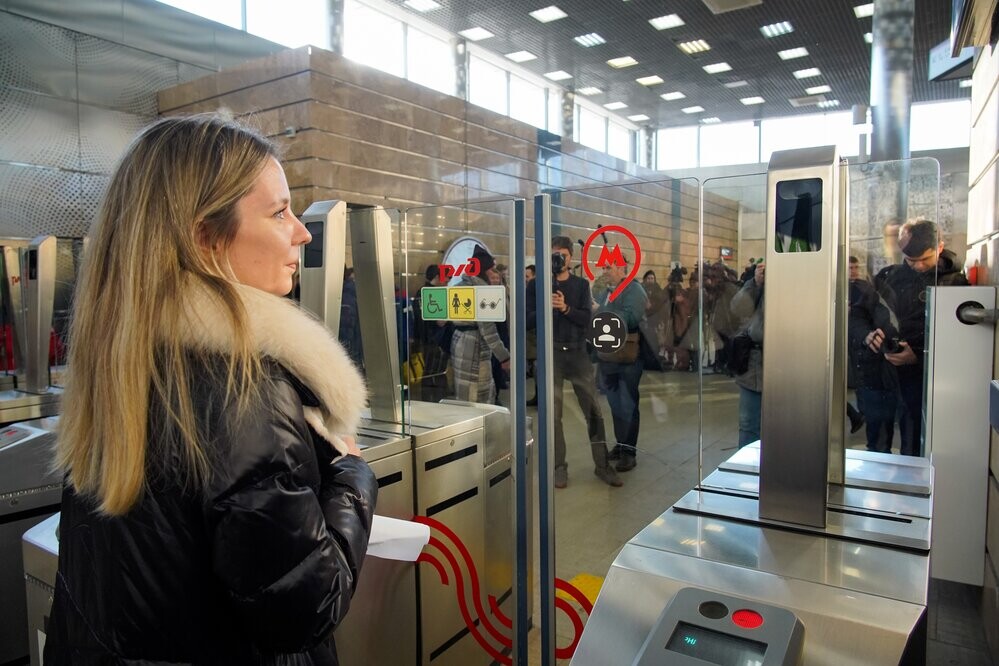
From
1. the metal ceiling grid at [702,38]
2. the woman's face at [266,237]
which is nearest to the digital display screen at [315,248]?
the woman's face at [266,237]

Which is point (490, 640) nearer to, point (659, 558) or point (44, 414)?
point (659, 558)

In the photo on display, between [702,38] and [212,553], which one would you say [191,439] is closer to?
[212,553]

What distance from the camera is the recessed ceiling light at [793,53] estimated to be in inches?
424

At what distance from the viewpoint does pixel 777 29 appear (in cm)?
991

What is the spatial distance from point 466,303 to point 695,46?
10.2 m

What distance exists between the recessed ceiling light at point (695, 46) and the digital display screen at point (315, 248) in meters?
10.0

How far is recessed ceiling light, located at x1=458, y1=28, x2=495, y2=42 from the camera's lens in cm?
1002

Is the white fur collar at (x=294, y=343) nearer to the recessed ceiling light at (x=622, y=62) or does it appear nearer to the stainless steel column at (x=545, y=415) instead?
the stainless steel column at (x=545, y=415)

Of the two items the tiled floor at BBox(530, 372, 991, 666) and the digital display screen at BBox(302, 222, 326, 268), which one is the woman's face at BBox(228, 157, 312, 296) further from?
the tiled floor at BBox(530, 372, 991, 666)

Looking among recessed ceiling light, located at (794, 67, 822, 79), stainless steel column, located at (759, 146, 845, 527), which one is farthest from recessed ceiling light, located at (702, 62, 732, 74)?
stainless steel column, located at (759, 146, 845, 527)

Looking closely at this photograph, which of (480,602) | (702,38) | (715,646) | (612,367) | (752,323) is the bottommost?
(480,602)

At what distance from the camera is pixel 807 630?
38.2 inches

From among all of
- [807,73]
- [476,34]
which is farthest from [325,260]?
[807,73]

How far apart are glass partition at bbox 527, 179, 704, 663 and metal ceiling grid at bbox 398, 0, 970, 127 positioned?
783 centimetres
